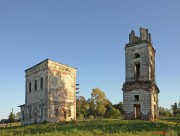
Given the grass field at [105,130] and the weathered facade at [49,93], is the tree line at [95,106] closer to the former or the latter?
the weathered facade at [49,93]

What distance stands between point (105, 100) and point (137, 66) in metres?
24.1

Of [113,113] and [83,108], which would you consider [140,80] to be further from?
[83,108]

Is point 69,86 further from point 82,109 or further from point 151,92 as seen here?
point 82,109

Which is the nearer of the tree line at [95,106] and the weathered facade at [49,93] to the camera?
the weathered facade at [49,93]

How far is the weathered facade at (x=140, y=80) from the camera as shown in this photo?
27.5 meters

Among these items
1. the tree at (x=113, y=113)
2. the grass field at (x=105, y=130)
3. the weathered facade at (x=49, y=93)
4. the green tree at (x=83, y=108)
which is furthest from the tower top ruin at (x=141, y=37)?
the green tree at (x=83, y=108)

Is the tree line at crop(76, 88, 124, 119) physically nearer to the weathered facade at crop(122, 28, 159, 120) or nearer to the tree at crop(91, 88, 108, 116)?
the tree at crop(91, 88, 108, 116)

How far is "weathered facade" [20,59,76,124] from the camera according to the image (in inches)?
1297

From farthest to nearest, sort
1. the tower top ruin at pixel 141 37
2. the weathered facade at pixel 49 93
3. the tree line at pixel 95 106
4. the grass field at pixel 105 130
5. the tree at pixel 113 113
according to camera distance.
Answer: the tree line at pixel 95 106
the tree at pixel 113 113
the weathered facade at pixel 49 93
the tower top ruin at pixel 141 37
the grass field at pixel 105 130

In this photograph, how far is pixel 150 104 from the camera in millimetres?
27094

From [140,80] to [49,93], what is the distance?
11496mm

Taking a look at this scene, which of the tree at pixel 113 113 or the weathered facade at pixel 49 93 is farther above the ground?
the weathered facade at pixel 49 93

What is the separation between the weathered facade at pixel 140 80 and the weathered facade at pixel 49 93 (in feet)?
30.8

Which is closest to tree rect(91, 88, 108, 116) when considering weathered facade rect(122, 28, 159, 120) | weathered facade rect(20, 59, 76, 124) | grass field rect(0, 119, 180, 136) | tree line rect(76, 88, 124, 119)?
tree line rect(76, 88, 124, 119)
